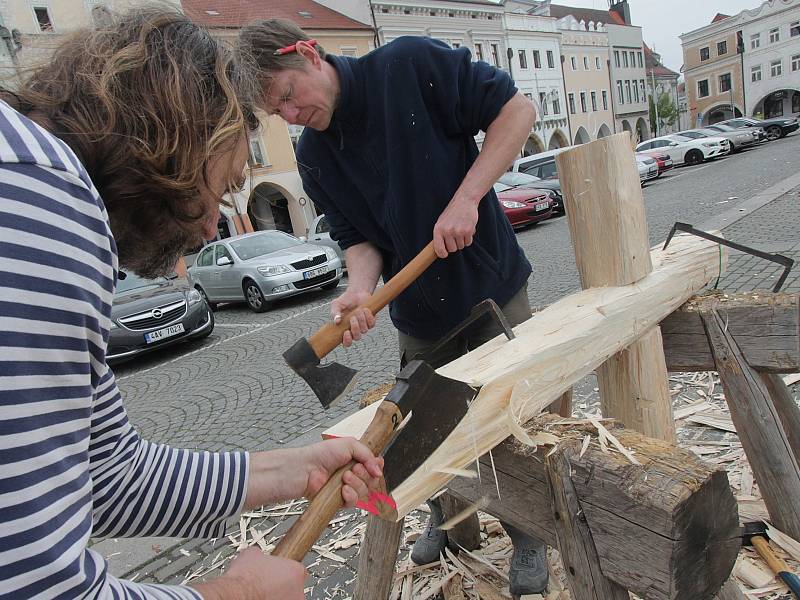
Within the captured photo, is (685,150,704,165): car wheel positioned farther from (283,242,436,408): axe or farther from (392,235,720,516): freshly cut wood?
(283,242,436,408): axe

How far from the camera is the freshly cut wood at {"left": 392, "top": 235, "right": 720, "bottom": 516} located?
1.28 meters

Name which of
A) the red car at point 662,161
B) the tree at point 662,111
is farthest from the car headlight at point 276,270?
the tree at point 662,111

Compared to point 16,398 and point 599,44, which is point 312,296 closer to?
point 16,398

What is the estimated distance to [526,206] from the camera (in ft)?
39.5

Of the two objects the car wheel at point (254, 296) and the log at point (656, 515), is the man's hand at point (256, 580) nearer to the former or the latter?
the log at point (656, 515)

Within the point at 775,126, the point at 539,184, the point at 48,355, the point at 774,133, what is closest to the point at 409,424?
the point at 48,355

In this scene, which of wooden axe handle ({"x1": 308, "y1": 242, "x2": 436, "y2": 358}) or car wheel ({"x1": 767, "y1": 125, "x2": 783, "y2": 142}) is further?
car wheel ({"x1": 767, "y1": 125, "x2": 783, "y2": 142})

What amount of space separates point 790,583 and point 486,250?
1.58 metres

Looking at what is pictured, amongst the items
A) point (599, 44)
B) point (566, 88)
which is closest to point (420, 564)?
point (566, 88)

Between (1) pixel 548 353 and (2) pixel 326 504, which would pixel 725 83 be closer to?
(1) pixel 548 353

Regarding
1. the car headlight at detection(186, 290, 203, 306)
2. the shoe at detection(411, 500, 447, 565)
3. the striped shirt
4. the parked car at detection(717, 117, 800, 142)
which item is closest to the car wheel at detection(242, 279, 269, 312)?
the car headlight at detection(186, 290, 203, 306)

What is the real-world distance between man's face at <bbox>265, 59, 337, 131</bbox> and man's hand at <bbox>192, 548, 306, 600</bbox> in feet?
4.59

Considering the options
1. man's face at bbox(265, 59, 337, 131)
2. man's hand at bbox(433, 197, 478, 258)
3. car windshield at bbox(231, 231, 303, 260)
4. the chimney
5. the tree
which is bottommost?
car windshield at bbox(231, 231, 303, 260)

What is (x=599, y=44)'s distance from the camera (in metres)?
44.5
